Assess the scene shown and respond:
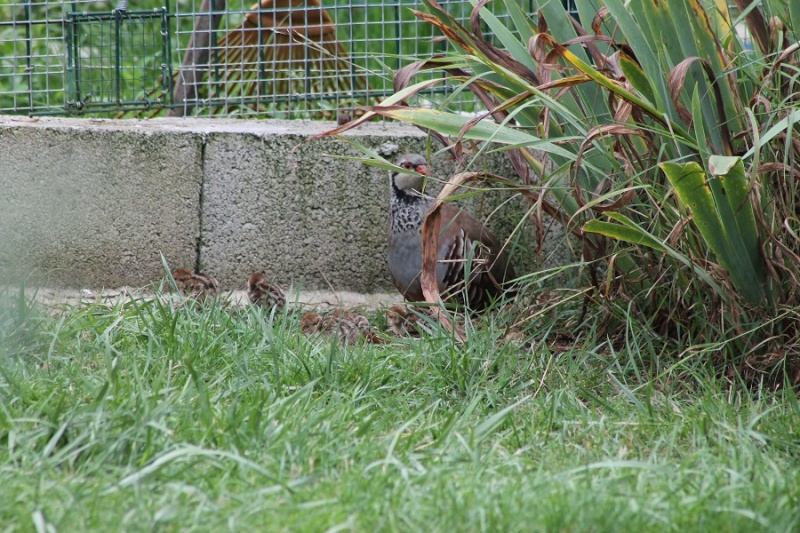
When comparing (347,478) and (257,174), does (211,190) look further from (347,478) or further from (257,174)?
(347,478)

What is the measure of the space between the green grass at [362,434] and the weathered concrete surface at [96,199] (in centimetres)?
85

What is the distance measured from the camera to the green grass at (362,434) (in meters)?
2.15

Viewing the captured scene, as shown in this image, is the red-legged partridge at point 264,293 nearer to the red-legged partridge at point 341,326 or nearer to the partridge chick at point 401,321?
the red-legged partridge at point 341,326

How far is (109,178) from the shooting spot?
452 centimetres

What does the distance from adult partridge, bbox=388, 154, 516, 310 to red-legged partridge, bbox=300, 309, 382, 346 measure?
0.48 m

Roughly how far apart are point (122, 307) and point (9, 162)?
3.64 feet

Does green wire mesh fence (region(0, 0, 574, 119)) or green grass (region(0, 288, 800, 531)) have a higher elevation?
green wire mesh fence (region(0, 0, 574, 119))

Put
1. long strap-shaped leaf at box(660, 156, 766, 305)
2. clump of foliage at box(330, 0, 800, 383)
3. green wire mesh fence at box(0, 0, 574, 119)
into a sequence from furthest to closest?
green wire mesh fence at box(0, 0, 574, 119) < clump of foliage at box(330, 0, 800, 383) < long strap-shaped leaf at box(660, 156, 766, 305)

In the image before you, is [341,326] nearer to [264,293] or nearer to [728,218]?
[264,293]

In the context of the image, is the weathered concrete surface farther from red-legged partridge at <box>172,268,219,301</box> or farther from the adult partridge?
the adult partridge

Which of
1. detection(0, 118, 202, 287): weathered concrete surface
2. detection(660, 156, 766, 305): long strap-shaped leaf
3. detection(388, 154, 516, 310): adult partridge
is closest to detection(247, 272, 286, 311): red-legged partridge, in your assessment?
detection(0, 118, 202, 287): weathered concrete surface

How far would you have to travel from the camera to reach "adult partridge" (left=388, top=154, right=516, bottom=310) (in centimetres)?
455

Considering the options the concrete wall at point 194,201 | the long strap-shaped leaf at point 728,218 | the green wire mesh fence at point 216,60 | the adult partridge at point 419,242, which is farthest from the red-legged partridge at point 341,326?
the long strap-shaped leaf at point 728,218

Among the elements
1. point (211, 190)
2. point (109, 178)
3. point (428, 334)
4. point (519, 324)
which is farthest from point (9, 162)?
point (519, 324)
